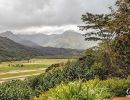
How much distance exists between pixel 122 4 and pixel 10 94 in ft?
32.6

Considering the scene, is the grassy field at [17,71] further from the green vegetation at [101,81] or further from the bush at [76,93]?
the bush at [76,93]

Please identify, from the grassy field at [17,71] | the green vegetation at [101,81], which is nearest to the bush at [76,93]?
the green vegetation at [101,81]

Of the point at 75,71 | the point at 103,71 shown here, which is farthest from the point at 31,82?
the point at 103,71

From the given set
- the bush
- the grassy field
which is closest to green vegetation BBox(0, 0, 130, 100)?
the bush

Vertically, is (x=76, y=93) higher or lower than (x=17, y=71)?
higher

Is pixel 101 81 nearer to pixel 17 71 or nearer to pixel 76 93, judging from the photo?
pixel 76 93

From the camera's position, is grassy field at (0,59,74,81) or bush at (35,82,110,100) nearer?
bush at (35,82,110,100)

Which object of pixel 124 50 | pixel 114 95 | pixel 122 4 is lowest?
pixel 114 95

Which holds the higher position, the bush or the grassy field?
the bush

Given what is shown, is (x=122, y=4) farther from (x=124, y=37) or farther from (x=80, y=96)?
(x=80, y=96)

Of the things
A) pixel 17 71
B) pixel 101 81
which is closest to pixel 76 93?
pixel 101 81

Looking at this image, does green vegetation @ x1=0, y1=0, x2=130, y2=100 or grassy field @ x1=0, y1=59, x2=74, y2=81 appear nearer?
green vegetation @ x1=0, y1=0, x2=130, y2=100

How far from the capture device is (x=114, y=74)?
31203 millimetres

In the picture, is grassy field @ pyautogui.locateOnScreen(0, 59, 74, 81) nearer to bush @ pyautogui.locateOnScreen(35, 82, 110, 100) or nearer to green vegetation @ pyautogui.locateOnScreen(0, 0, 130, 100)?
green vegetation @ pyautogui.locateOnScreen(0, 0, 130, 100)
